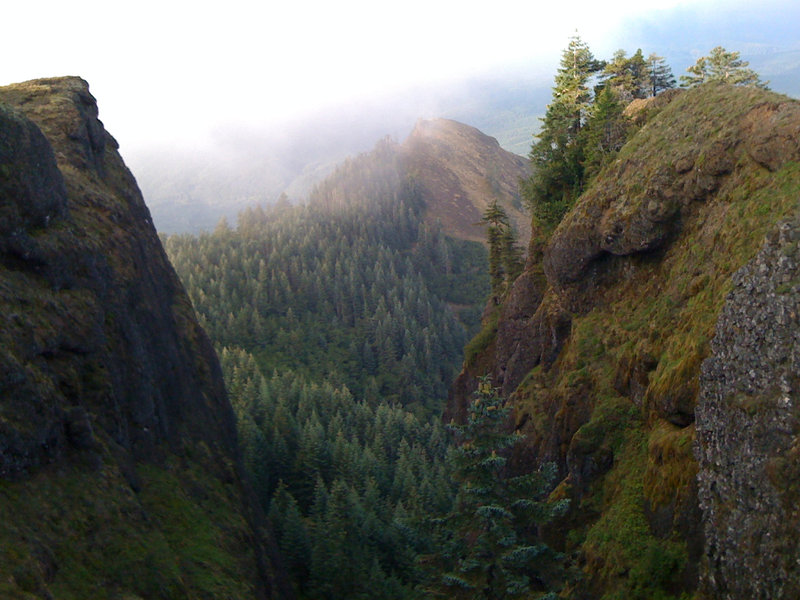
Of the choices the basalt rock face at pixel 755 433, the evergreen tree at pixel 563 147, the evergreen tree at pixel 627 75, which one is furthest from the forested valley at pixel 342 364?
the evergreen tree at pixel 627 75

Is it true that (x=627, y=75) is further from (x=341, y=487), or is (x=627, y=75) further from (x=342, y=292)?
(x=342, y=292)

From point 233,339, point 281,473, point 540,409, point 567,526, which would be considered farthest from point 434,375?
point 567,526

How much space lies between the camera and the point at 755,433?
17438mm

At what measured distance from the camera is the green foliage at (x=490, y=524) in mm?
19906

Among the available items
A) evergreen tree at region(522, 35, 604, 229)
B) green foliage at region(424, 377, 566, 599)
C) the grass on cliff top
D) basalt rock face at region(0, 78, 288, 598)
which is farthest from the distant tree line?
basalt rock face at region(0, 78, 288, 598)

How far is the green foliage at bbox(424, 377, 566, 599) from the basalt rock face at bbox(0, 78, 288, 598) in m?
7.53

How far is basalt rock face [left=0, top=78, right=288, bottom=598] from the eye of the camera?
664 inches

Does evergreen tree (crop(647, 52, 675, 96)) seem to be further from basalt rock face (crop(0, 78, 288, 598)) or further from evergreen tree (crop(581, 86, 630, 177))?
basalt rock face (crop(0, 78, 288, 598))

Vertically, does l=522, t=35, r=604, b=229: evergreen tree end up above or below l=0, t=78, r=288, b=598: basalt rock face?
above

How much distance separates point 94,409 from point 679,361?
2046 centimetres

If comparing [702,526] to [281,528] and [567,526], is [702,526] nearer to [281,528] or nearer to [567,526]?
[567,526]

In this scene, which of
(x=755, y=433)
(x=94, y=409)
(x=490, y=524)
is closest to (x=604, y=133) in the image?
(x=755, y=433)

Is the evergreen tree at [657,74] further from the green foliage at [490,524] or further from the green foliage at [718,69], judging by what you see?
the green foliage at [490,524]

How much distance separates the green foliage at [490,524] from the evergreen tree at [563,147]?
25875 millimetres
